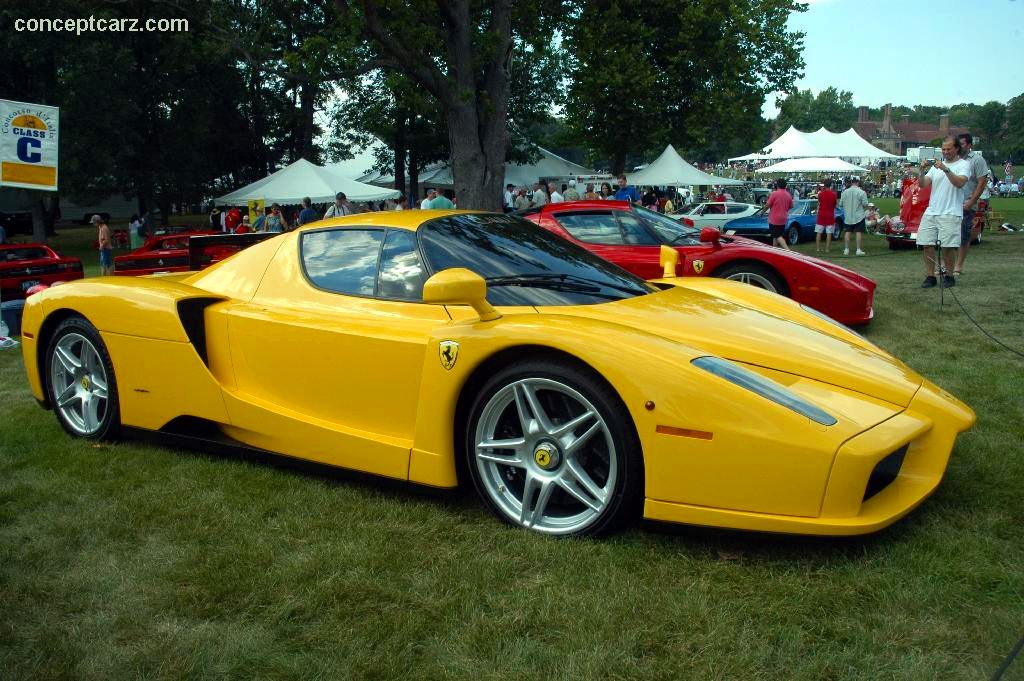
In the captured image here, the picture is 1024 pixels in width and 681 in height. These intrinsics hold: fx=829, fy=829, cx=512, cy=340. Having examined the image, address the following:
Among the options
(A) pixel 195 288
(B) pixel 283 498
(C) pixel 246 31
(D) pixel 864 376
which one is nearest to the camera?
(D) pixel 864 376

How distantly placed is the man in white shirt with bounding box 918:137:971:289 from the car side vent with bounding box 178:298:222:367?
7.92 metres

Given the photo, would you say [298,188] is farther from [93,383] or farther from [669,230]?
[93,383]

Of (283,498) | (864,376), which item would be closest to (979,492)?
(864,376)

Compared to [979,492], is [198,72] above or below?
above

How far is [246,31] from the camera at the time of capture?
1667cm

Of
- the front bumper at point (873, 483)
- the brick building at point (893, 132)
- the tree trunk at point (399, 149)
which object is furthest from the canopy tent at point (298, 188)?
the brick building at point (893, 132)

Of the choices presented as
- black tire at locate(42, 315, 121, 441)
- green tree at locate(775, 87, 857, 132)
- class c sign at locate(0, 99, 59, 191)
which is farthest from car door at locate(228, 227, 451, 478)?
green tree at locate(775, 87, 857, 132)

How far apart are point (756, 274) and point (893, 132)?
13200 centimetres

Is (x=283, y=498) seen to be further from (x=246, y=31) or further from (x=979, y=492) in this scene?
(x=246, y=31)

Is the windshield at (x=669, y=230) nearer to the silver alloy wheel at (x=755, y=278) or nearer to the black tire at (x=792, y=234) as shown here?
the silver alloy wheel at (x=755, y=278)

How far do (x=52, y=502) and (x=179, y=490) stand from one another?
1.74 feet

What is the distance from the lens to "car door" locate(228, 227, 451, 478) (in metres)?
3.35

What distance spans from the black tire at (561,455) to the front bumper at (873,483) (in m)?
0.13

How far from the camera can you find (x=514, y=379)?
3.02 meters
